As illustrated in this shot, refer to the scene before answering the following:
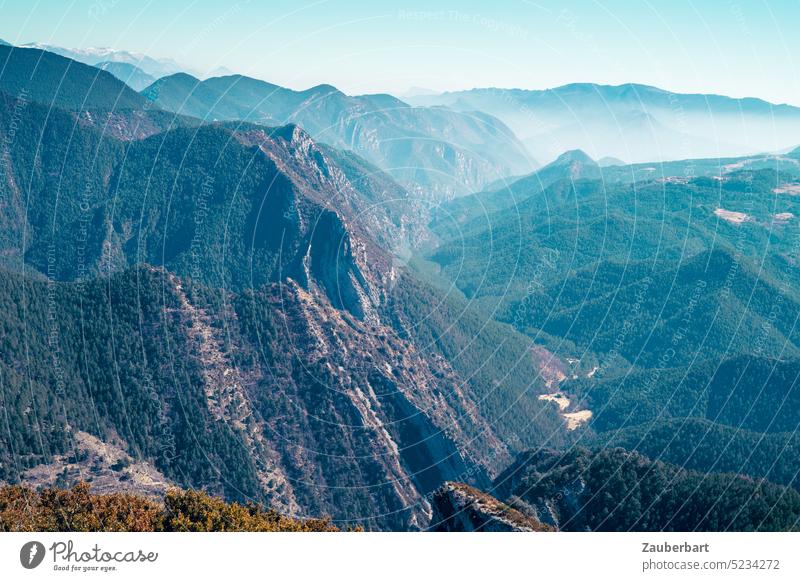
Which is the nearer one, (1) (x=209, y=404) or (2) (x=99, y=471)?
(2) (x=99, y=471)

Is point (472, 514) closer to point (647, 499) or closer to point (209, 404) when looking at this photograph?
point (647, 499)

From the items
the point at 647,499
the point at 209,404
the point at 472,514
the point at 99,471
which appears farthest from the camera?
the point at 209,404

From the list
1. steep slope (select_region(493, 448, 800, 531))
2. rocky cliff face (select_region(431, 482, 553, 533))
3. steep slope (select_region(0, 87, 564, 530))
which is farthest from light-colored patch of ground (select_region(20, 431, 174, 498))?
steep slope (select_region(493, 448, 800, 531))

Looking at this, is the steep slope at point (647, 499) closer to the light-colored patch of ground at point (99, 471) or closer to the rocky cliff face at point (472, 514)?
the rocky cliff face at point (472, 514)

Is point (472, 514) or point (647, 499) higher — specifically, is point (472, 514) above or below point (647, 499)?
above

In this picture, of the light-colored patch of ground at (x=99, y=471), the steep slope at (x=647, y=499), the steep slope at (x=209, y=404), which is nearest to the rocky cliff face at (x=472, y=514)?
the steep slope at (x=647, y=499)

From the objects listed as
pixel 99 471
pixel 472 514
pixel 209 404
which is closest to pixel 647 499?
pixel 472 514
